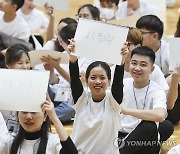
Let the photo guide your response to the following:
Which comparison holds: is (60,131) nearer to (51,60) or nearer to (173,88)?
(173,88)

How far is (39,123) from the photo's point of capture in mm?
2857

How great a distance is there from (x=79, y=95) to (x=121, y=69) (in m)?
0.29

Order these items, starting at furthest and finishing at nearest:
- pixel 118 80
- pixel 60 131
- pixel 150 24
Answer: pixel 150 24, pixel 118 80, pixel 60 131

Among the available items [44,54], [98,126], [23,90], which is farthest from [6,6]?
[23,90]

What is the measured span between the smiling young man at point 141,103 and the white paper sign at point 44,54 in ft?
1.73

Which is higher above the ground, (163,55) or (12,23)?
(12,23)

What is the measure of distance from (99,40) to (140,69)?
0.45 metres

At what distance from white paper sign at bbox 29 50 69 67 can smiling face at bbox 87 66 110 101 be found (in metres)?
0.80

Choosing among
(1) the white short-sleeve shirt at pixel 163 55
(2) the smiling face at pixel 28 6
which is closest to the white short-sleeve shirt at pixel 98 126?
(1) the white short-sleeve shirt at pixel 163 55

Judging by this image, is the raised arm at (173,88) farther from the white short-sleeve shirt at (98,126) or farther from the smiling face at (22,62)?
the smiling face at (22,62)

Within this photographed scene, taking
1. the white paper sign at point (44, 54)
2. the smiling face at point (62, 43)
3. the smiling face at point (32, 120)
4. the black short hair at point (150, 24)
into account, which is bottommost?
the smiling face at point (32, 120)

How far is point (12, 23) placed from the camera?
492cm

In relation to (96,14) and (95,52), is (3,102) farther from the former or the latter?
(96,14)

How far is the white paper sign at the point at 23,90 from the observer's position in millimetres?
2779
